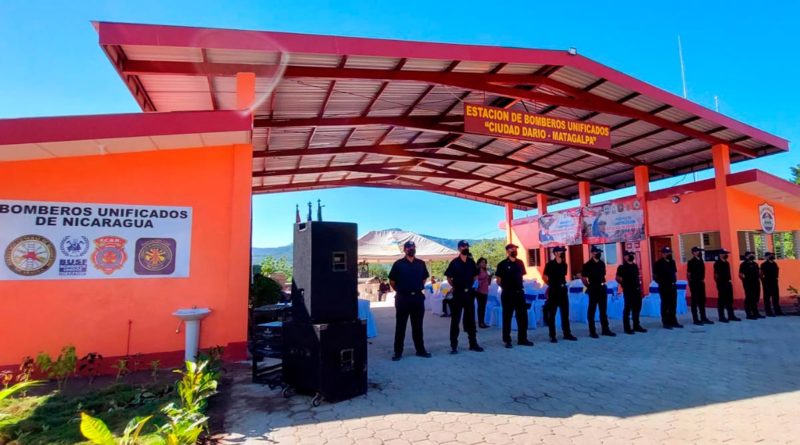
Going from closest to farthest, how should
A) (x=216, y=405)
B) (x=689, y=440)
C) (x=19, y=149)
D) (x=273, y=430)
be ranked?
1. (x=689, y=440)
2. (x=273, y=430)
3. (x=216, y=405)
4. (x=19, y=149)

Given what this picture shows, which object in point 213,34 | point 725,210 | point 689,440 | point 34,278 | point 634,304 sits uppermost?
point 213,34

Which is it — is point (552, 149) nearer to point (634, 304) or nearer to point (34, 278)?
point (634, 304)

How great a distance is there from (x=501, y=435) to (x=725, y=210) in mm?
11511

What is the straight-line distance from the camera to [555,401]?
4047 millimetres

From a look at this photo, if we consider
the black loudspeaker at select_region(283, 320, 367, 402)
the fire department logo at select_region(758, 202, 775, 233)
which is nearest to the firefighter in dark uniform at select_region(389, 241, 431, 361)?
the black loudspeaker at select_region(283, 320, 367, 402)

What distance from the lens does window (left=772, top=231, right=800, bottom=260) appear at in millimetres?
12602

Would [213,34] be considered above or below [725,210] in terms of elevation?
above

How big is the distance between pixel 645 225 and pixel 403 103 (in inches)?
361

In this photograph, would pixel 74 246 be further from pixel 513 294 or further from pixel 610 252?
pixel 610 252

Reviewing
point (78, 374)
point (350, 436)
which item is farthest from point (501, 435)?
point (78, 374)

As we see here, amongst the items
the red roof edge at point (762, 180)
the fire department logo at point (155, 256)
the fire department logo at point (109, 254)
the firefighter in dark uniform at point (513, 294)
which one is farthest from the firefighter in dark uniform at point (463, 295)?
the red roof edge at point (762, 180)

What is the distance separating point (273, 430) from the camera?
137 inches

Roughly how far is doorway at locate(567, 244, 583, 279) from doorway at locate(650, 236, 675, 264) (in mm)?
4321

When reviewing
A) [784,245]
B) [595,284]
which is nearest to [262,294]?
[595,284]
